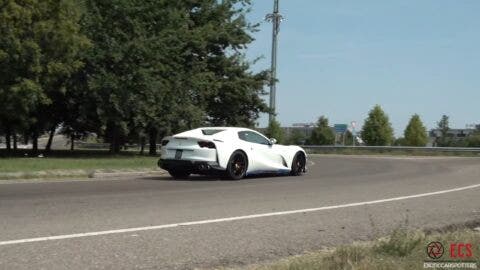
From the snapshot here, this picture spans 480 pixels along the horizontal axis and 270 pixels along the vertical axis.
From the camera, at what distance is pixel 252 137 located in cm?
1897

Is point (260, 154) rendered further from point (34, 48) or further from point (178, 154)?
point (34, 48)

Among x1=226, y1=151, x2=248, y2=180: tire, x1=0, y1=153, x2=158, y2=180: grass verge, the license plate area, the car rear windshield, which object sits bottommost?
x1=0, y1=153, x2=158, y2=180: grass verge

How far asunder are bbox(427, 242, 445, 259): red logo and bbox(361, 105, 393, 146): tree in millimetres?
63491

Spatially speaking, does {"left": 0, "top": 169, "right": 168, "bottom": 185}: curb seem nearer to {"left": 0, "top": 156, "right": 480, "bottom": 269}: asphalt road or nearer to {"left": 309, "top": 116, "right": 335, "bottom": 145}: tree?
{"left": 0, "top": 156, "right": 480, "bottom": 269}: asphalt road

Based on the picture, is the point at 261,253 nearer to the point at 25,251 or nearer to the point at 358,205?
the point at 25,251

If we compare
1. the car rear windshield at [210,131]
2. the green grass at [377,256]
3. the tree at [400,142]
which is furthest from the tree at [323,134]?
the green grass at [377,256]

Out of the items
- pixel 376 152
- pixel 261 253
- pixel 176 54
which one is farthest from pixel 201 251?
pixel 376 152

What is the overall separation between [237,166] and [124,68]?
11.7 metres

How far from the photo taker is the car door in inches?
735

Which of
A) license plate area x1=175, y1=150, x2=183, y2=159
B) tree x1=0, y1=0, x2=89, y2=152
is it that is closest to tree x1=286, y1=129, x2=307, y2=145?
tree x1=0, y1=0, x2=89, y2=152

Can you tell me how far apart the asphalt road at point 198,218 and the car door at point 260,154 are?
1934 millimetres

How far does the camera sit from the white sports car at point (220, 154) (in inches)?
695

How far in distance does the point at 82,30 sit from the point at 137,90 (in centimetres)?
Answer: 330

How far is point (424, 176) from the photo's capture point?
20250mm
